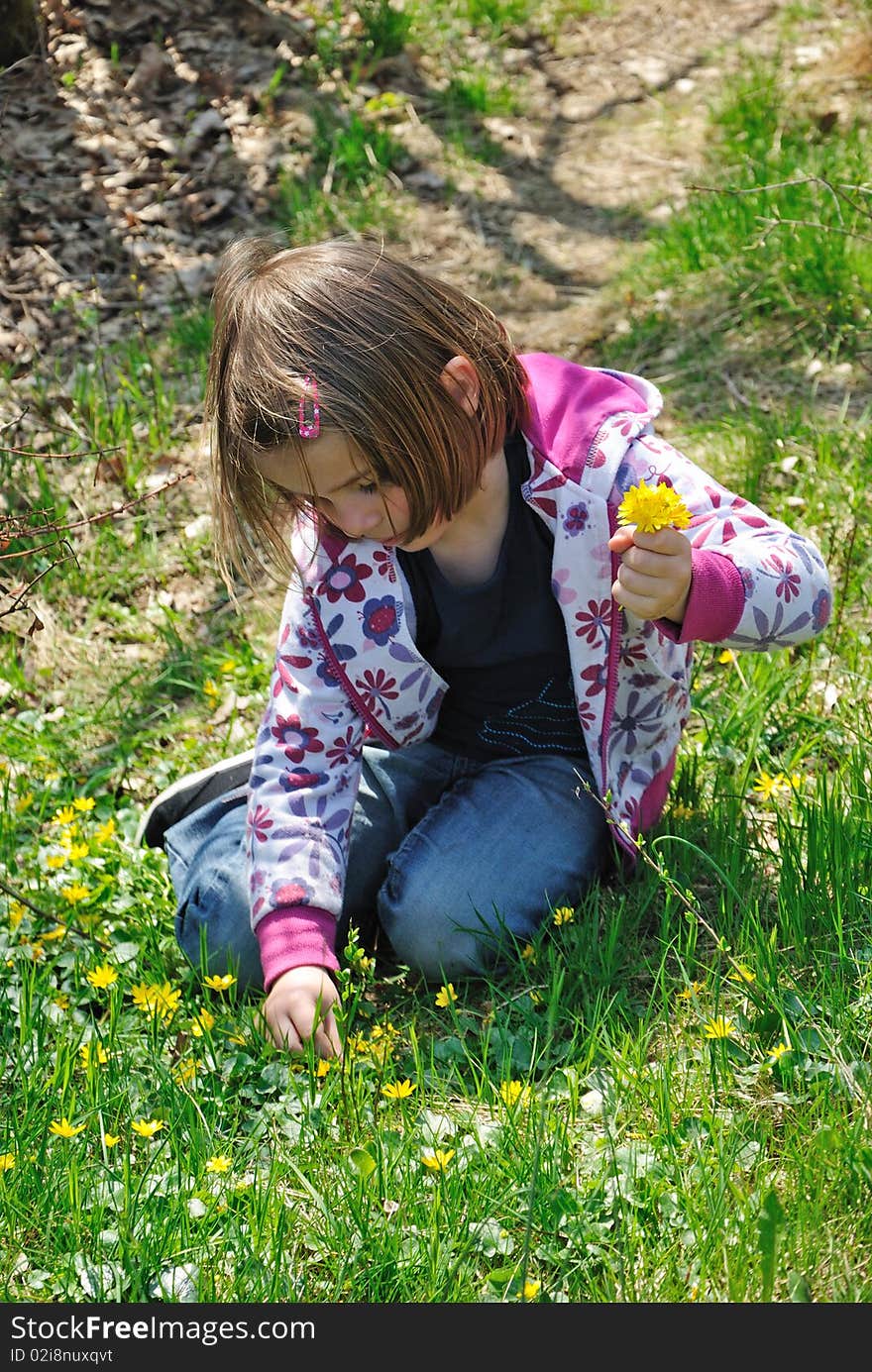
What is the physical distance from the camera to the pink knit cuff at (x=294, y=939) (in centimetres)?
217

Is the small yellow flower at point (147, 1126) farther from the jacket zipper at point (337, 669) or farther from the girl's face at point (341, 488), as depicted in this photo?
the girl's face at point (341, 488)

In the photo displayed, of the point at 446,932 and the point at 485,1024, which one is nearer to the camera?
the point at 485,1024

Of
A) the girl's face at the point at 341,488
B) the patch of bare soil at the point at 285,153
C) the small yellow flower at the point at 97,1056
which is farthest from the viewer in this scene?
the patch of bare soil at the point at 285,153

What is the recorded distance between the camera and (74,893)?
8.08 feet

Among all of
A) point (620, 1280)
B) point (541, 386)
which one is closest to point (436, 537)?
point (541, 386)

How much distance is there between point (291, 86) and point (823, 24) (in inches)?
79.3

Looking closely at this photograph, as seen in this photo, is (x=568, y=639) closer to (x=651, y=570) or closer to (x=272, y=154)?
(x=651, y=570)

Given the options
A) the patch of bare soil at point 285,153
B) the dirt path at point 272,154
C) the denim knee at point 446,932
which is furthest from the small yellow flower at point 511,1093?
the dirt path at point 272,154

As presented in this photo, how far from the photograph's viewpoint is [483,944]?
7.53ft

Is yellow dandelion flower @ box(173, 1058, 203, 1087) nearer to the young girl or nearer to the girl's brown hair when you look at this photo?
the young girl

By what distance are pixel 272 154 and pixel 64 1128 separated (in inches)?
152

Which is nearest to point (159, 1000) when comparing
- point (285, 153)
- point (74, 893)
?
point (74, 893)

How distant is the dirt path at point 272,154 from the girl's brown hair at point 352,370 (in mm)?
1905

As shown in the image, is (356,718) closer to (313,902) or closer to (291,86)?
(313,902)
